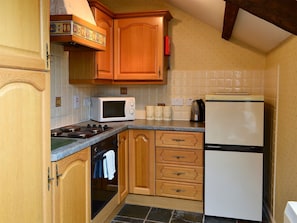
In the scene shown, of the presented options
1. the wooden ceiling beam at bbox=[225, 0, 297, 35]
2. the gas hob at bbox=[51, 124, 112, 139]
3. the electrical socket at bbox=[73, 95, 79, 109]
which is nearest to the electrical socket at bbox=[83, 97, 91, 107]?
the electrical socket at bbox=[73, 95, 79, 109]

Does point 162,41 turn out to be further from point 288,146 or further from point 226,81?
point 288,146

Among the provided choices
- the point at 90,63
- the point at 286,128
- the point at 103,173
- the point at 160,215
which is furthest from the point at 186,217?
the point at 90,63

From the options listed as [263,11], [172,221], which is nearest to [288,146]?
[263,11]

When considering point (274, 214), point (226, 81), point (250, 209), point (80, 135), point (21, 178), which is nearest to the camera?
point (21, 178)

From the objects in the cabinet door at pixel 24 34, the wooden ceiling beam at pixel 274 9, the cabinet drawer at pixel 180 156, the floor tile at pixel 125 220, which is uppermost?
the wooden ceiling beam at pixel 274 9

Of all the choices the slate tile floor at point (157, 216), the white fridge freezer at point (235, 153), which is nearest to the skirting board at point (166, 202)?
the slate tile floor at point (157, 216)

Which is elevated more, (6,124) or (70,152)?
(6,124)

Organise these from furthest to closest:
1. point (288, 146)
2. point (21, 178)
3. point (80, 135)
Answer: point (80, 135), point (288, 146), point (21, 178)

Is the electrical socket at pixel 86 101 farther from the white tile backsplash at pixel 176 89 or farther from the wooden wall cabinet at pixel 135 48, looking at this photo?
the wooden wall cabinet at pixel 135 48

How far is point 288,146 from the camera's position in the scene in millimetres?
2199

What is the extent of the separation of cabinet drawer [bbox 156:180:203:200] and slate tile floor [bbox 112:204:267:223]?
18 cm

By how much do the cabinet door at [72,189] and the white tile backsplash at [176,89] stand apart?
0.97 metres

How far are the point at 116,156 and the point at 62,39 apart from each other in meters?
1.24

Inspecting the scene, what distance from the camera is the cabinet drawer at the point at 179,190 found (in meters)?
3.02
